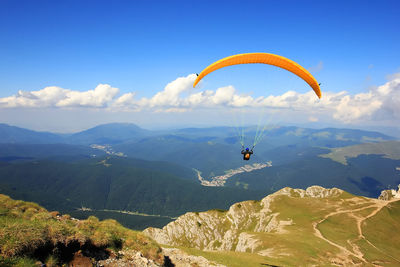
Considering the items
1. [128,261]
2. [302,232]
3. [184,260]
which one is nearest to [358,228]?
[302,232]

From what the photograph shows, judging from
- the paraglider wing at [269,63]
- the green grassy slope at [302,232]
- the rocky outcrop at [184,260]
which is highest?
the paraglider wing at [269,63]

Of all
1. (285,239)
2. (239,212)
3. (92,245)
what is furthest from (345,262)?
(239,212)

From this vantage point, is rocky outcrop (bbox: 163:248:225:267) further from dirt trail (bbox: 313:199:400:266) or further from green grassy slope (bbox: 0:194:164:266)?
dirt trail (bbox: 313:199:400:266)

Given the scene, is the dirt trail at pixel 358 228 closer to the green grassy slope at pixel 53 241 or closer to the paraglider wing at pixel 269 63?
the paraglider wing at pixel 269 63

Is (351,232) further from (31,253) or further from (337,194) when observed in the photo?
(31,253)

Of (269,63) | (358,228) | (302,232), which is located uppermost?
(269,63)

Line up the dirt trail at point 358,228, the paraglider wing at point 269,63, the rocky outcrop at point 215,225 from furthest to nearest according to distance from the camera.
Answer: the rocky outcrop at point 215,225 < the dirt trail at point 358,228 < the paraglider wing at point 269,63

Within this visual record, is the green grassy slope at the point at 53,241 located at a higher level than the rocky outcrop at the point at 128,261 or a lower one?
higher

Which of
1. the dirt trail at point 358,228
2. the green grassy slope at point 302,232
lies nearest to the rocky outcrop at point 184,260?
the green grassy slope at point 302,232

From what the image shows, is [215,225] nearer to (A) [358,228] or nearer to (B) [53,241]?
(A) [358,228]
